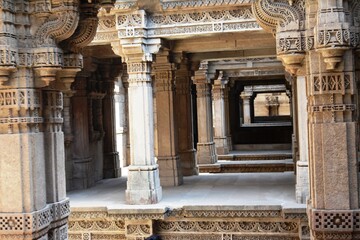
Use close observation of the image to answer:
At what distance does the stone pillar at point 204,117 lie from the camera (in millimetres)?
16641

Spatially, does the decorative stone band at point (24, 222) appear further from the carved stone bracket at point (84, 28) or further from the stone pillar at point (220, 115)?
the stone pillar at point (220, 115)

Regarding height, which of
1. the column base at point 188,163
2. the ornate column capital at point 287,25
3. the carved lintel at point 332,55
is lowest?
the column base at point 188,163

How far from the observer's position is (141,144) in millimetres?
10203

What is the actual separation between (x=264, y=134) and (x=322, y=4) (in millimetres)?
20518

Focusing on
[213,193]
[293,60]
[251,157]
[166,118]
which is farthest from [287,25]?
[251,157]

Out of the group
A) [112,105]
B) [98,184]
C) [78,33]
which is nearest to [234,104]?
[112,105]

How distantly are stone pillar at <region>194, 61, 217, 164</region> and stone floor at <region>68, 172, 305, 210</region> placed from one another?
Result: 2694mm

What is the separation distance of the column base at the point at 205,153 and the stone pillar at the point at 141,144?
6.74 m

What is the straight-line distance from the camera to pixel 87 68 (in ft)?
42.6

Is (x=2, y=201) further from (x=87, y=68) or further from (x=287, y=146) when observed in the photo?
(x=287, y=146)

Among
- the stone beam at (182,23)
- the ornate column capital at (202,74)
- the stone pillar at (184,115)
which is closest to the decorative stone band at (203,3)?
the stone beam at (182,23)

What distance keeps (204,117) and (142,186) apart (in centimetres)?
679

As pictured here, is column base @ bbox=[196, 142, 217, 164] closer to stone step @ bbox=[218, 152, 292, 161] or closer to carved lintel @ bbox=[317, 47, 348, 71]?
stone step @ bbox=[218, 152, 292, 161]

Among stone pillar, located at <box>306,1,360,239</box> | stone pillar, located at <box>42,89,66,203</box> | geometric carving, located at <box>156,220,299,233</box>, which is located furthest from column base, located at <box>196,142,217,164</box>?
stone pillar, located at <box>306,1,360,239</box>
